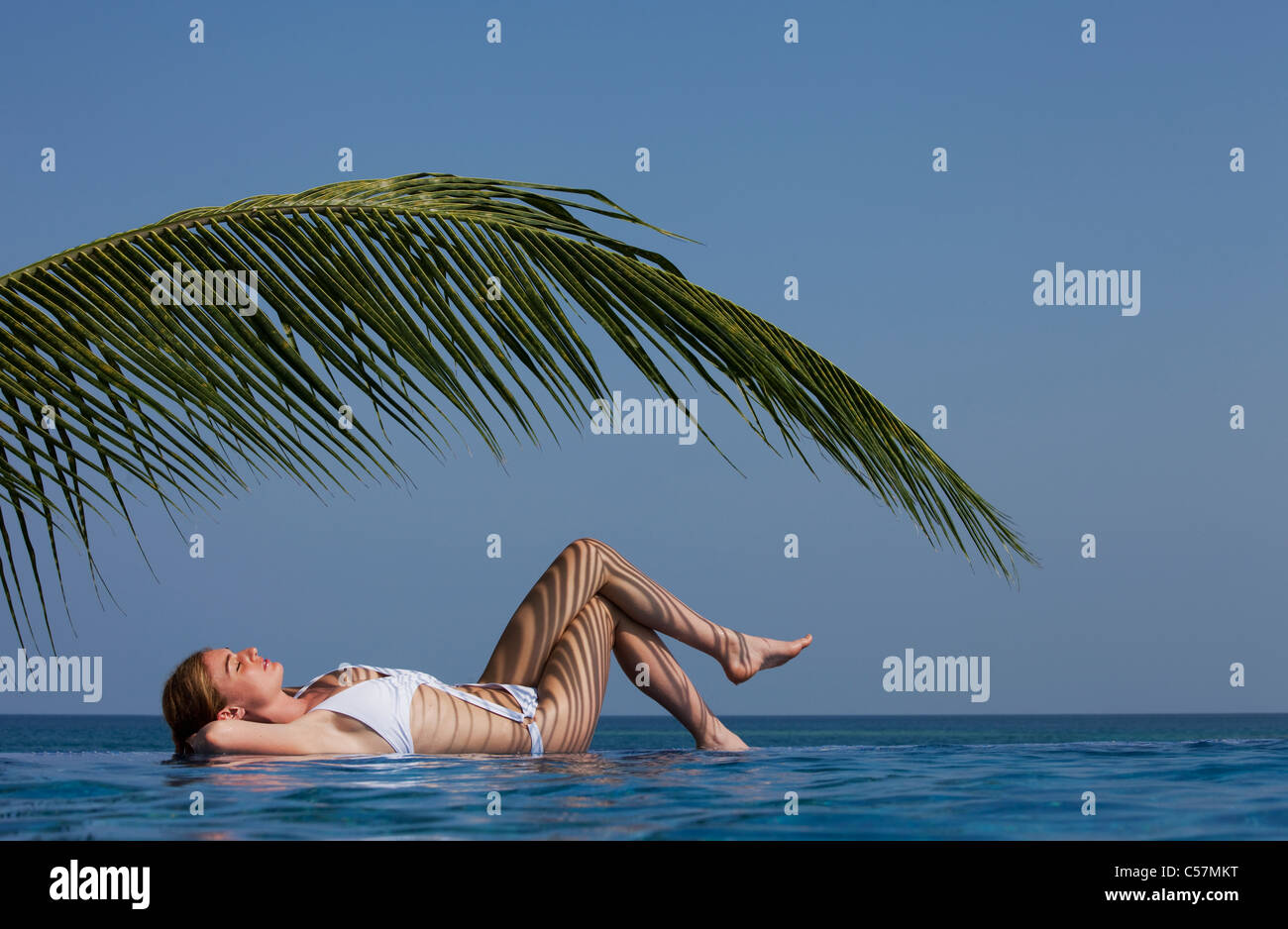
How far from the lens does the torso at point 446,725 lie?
431cm

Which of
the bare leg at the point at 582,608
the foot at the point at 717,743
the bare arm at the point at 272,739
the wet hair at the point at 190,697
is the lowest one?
the foot at the point at 717,743

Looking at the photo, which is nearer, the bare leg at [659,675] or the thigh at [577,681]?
the thigh at [577,681]

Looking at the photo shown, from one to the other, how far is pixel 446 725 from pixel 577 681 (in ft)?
1.93

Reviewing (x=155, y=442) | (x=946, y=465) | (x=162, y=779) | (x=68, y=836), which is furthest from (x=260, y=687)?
(x=946, y=465)

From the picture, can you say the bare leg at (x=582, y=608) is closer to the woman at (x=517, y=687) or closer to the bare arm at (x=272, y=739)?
the woman at (x=517, y=687)

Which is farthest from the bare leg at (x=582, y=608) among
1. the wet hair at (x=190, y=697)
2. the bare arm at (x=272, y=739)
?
the wet hair at (x=190, y=697)

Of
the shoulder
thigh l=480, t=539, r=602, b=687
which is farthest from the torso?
thigh l=480, t=539, r=602, b=687

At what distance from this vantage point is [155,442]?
8.16 ft

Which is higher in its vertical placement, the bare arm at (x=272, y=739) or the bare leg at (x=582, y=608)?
the bare leg at (x=582, y=608)

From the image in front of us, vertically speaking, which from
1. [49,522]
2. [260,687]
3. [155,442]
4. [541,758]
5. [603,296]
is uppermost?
[603,296]
